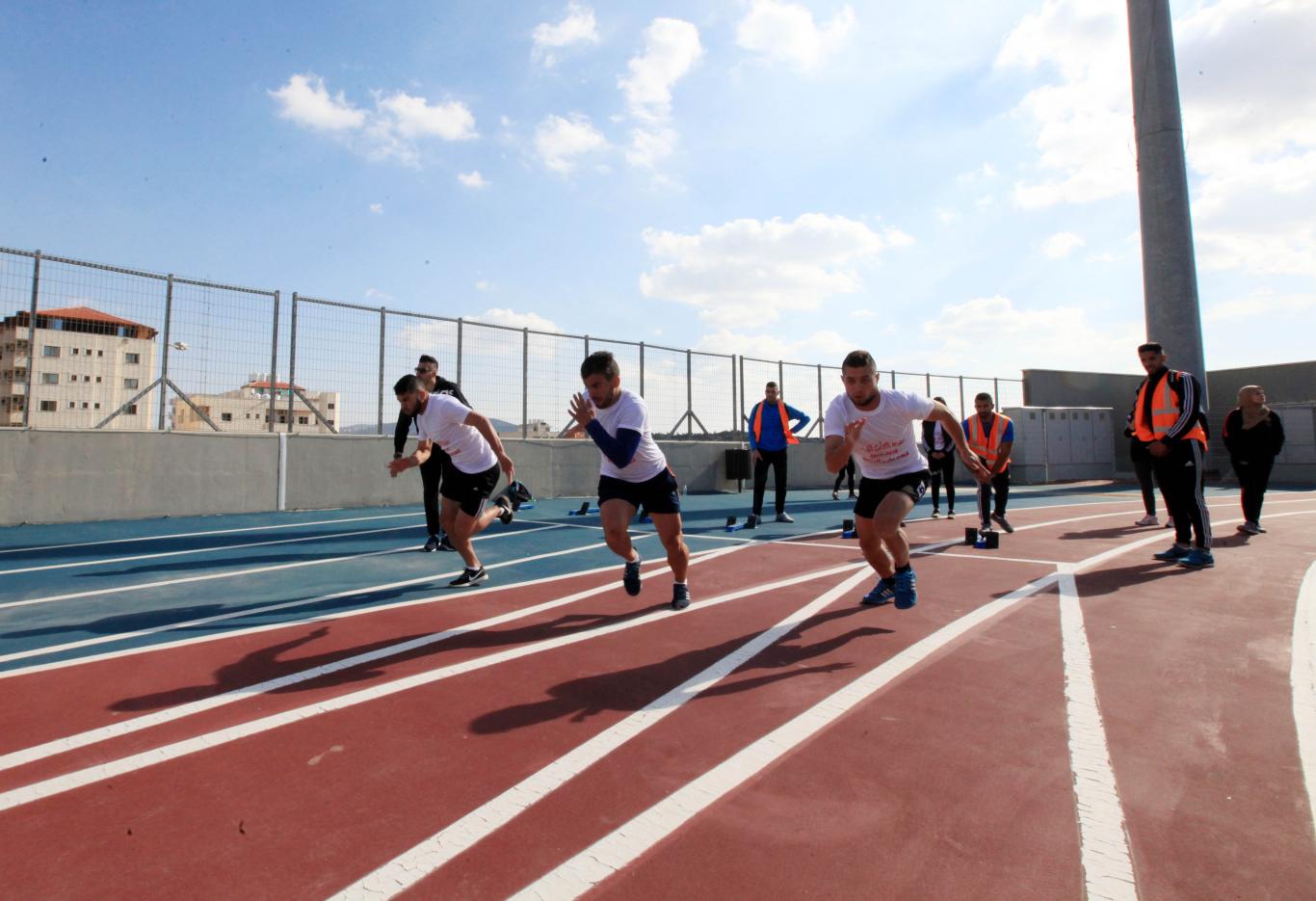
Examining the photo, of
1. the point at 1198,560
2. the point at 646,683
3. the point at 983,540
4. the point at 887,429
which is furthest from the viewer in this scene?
the point at 983,540

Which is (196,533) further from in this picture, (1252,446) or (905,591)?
(1252,446)

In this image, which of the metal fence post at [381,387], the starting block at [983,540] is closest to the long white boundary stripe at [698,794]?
the starting block at [983,540]

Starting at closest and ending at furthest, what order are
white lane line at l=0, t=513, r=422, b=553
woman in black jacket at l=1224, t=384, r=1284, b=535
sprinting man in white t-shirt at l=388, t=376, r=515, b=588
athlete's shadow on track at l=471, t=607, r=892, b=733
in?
athlete's shadow on track at l=471, t=607, r=892, b=733
sprinting man in white t-shirt at l=388, t=376, r=515, b=588
white lane line at l=0, t=513, r=422, b=553
woman in black jacket at l=1224, t=384, r=1284, b=535

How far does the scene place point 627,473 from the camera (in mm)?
4699

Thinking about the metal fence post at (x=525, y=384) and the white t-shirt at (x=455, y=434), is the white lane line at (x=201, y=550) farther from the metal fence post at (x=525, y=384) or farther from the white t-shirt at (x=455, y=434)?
the metal fence post at (x=525, y=384)

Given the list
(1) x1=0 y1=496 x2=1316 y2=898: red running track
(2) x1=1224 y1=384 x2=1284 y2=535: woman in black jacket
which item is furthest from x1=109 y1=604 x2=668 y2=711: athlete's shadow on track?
(2) x1=1224 y1=384 x2=1284 y2=535: woman in black jacket

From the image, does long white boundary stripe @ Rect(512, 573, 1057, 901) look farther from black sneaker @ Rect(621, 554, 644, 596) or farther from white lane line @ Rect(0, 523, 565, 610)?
white lane line @ Rect(0, 523, 565, 610)

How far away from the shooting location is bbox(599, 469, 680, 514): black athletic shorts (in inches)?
183

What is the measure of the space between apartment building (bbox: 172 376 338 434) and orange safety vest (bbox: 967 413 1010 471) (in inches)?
392

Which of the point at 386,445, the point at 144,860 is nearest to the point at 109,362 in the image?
the point at 386,445

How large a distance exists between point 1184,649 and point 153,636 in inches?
222

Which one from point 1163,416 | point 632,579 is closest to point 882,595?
point 632,579

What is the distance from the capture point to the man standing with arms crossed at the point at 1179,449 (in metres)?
5.93

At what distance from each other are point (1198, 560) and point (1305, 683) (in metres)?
3.31
